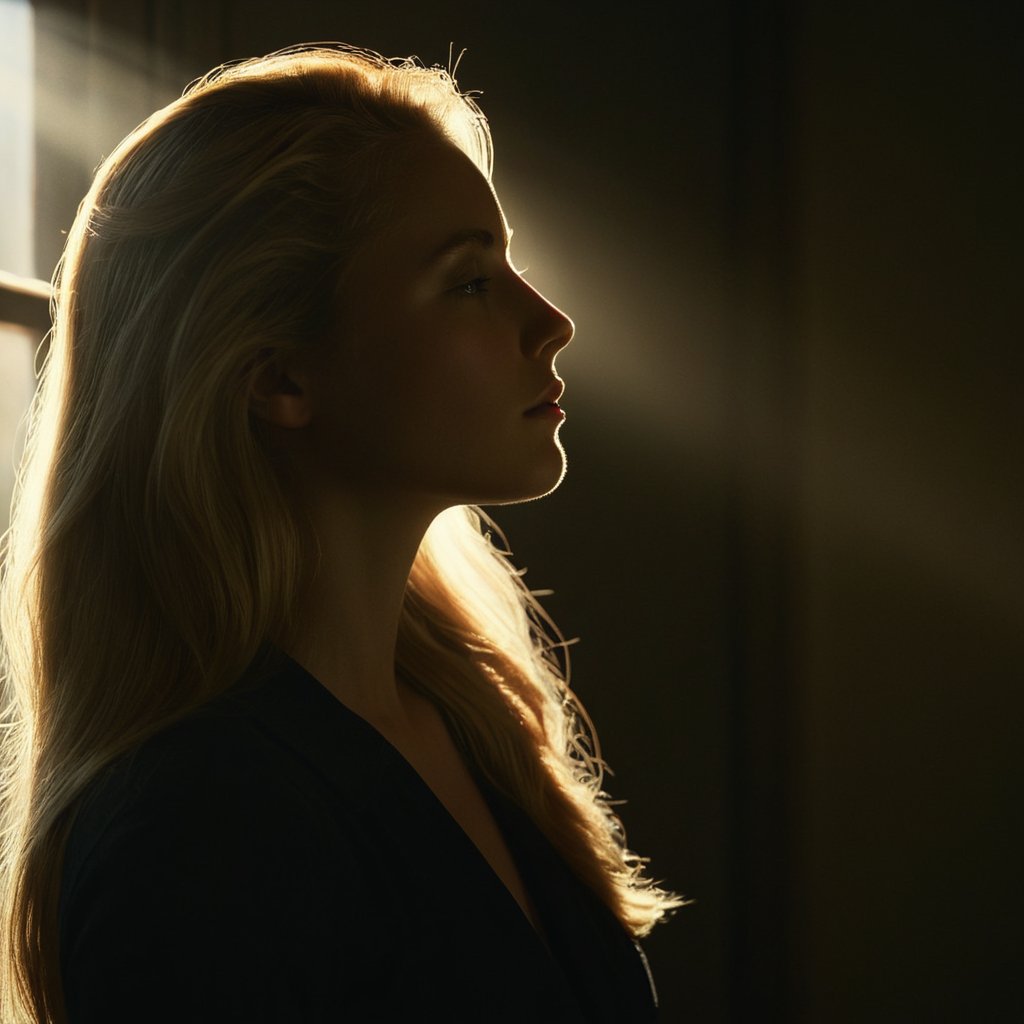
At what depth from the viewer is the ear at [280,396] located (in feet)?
2.76

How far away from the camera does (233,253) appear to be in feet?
2.63

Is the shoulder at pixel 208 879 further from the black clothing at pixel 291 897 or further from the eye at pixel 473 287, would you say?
the eye at pixel 473 287

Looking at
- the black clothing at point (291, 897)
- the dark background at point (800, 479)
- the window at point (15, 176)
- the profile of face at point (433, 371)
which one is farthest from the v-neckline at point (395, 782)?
the dark background at point (800, 479)

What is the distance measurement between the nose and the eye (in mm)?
36

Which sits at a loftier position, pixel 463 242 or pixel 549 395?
pixel 463 242

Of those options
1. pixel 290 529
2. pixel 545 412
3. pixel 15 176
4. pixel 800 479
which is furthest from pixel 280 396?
pixel 800 479

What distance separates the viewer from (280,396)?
2.76 ft

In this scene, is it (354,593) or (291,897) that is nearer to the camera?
(291,897)

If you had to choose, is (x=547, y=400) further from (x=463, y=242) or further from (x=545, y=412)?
(x=463, y=242)

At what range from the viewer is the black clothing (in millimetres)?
596

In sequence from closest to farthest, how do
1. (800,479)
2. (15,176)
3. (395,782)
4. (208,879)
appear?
(208,879) → (395,782) → (15,176) → (800,479)

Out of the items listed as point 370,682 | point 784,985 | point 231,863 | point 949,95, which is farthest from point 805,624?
point 231,863

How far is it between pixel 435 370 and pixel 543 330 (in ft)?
0.32

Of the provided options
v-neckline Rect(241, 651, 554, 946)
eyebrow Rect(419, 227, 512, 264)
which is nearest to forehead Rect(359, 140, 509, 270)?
eyebrow Rect(419, 227, 512, 264)
